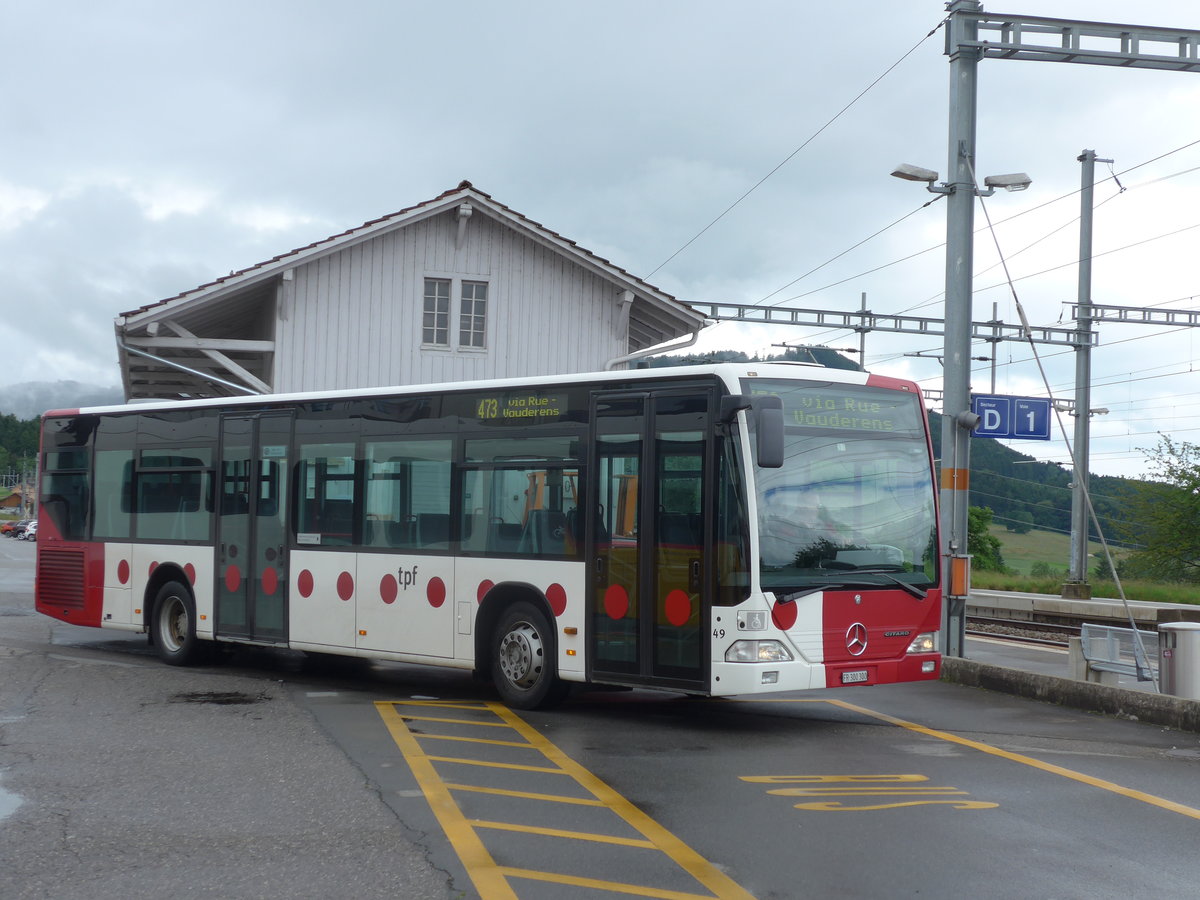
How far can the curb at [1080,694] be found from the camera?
425 inches

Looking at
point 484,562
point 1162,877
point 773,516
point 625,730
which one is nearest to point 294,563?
point 484,562

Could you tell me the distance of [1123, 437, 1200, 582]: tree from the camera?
51.8m

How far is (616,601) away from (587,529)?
0.65 m

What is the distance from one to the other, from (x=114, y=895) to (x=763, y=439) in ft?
17.7

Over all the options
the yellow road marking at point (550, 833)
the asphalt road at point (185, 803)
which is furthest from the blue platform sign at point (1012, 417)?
the yellow road marking at point (550, 833)

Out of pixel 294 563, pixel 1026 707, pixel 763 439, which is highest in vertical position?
pixel 763 439

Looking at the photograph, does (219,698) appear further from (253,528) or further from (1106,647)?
(1106,647)

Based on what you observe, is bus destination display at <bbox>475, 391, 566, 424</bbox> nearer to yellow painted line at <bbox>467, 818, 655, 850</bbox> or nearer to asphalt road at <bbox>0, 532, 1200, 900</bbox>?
asphalt road at <bbox>0, 532, 1200, 900</bbox>

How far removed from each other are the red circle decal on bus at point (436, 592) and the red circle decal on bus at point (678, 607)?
2578 mm

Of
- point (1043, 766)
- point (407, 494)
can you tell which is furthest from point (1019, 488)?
point (1043, 766)

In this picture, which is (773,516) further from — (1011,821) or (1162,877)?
(1162,877)

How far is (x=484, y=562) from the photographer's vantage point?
1151 cm

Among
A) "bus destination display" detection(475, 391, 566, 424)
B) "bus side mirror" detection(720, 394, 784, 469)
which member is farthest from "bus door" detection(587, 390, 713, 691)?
"bus side mirror" detection(720, 394, 784, 469)

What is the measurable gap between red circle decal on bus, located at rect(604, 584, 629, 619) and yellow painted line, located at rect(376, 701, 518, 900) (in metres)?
1.81
